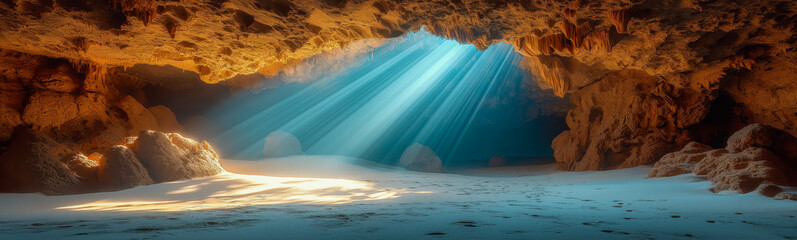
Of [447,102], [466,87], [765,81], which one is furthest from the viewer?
[447,102]

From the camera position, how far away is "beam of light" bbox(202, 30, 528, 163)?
1434 cm

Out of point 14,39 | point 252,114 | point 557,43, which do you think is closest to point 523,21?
point 557,43

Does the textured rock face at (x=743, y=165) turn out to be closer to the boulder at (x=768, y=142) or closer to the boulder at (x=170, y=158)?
the boulder at (x=768, y=142)

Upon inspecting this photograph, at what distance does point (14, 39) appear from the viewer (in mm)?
5070

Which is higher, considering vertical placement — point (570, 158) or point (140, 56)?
point (140, 56)

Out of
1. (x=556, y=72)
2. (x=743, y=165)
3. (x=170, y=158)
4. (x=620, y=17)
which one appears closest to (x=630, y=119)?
(x=556, y=72)

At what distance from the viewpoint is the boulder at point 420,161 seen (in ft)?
46.2

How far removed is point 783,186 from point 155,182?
8391mm

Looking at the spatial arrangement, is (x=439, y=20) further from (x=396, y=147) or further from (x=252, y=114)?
(x=396, y=147)

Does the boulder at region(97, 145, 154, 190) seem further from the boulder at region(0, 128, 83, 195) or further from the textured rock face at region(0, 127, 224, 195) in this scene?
the boulder at region(0, 128, 83, 195)

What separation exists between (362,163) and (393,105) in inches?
446

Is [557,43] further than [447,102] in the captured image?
No

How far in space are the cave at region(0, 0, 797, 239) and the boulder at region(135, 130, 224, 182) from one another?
3 centimetres

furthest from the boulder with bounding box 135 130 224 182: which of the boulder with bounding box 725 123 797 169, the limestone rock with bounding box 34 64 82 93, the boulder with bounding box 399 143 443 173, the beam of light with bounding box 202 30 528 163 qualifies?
the boulder with bounding box 725 123 797 169
